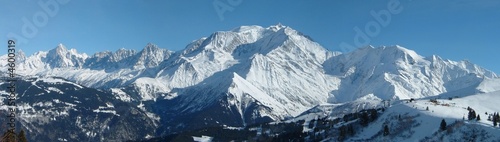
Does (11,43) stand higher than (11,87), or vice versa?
(11,43)

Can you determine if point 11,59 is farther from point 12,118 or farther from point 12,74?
point 12,118

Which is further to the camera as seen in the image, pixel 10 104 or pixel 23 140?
pixel 23 140

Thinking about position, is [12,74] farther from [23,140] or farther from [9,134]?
[23,140]

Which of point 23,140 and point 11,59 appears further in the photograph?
point 23,140

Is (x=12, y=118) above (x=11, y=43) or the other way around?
the other way around

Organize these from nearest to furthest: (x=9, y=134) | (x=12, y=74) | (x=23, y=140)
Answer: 1. (x=9, y=134)
2. (x=12, y=74)
3. (x=23, y=140)

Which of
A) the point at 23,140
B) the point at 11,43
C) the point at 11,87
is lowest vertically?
the point at 23,140

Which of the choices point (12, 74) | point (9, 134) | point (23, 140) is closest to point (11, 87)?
point (12, 74)

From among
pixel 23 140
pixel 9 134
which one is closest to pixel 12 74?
pixel 9 134

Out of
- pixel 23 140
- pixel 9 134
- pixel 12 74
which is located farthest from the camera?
pixel 23 140
